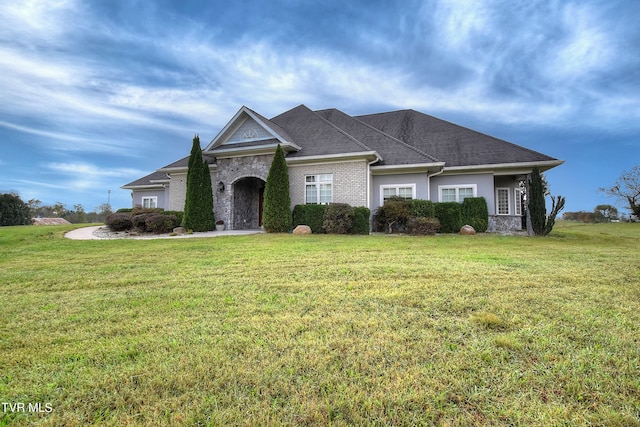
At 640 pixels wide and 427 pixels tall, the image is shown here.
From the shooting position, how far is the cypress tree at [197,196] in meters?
14.7

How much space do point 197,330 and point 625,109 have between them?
25859mm

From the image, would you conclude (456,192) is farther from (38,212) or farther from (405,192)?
(38,212)

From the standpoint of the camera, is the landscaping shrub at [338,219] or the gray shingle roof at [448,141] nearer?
the landscaping shrub at [338,219]

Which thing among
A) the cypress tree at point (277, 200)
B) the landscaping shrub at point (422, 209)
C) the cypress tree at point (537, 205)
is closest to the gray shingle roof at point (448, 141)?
the cypress tree at point (537, 205)

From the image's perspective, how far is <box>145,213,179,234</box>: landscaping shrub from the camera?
14008 millimetres

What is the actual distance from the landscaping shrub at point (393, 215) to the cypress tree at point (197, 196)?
852cm

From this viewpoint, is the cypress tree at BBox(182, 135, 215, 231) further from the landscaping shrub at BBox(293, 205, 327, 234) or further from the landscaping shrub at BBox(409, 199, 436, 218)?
the landscaping shrub at BBox(409, 199, 436, 218)

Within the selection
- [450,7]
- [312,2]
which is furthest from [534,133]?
[312,2]

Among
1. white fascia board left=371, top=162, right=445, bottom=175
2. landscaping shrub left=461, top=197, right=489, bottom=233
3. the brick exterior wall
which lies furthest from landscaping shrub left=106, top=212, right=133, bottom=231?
landscaping shrub left=461, top=197, right=489, bottom=233

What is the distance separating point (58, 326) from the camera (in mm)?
2920

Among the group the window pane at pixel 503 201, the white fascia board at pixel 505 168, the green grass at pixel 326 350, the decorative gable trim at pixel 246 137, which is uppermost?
the decorative gable trim at pixel 246 137

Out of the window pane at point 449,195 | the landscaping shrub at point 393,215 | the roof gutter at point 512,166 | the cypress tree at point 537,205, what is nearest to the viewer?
the landscaping shrub at point 393,215

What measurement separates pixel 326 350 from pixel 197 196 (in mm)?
14163

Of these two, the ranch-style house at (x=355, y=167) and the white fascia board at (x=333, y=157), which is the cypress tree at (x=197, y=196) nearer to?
the ranch-style house at (x=355, y=167)
